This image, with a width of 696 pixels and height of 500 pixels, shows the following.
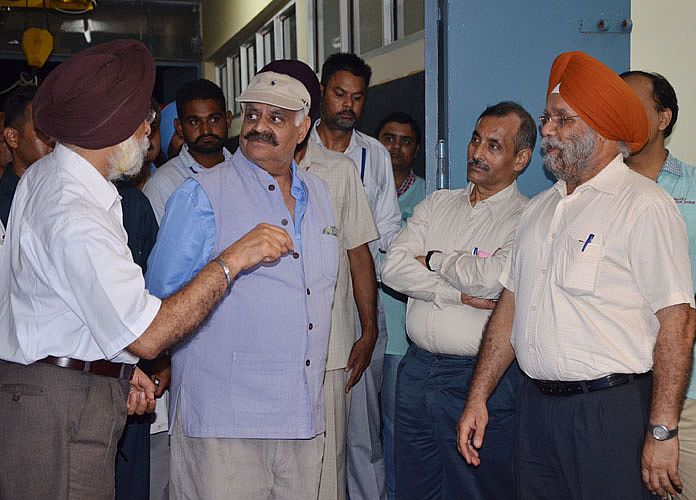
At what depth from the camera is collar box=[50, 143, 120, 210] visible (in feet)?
6.84

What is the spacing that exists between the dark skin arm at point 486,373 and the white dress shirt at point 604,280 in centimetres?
20

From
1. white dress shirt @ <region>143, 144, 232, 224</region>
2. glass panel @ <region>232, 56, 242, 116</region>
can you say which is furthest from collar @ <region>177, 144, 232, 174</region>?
glass panel @ <region>232, 56, 242, 116</region>

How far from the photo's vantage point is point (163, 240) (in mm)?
2514

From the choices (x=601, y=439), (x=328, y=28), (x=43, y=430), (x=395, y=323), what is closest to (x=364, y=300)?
(x=395, y=323)

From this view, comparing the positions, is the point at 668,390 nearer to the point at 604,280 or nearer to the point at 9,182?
the point at 604,280

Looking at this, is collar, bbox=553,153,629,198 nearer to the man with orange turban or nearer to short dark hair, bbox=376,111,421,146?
the man with orange turban

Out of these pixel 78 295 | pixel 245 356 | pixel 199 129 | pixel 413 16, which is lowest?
pixel 245 356

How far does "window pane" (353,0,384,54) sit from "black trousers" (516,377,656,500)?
14.1ft

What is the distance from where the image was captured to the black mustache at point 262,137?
9.01 feet

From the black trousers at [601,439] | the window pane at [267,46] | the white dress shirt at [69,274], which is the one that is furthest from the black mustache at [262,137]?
the window pane at [267,46]

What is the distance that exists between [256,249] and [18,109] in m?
1.73

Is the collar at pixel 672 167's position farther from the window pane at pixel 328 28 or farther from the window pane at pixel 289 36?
the window pane at pixel 289 36

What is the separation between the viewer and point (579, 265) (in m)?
2.47

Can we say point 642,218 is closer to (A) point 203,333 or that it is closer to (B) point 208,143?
(A) point 203,333
